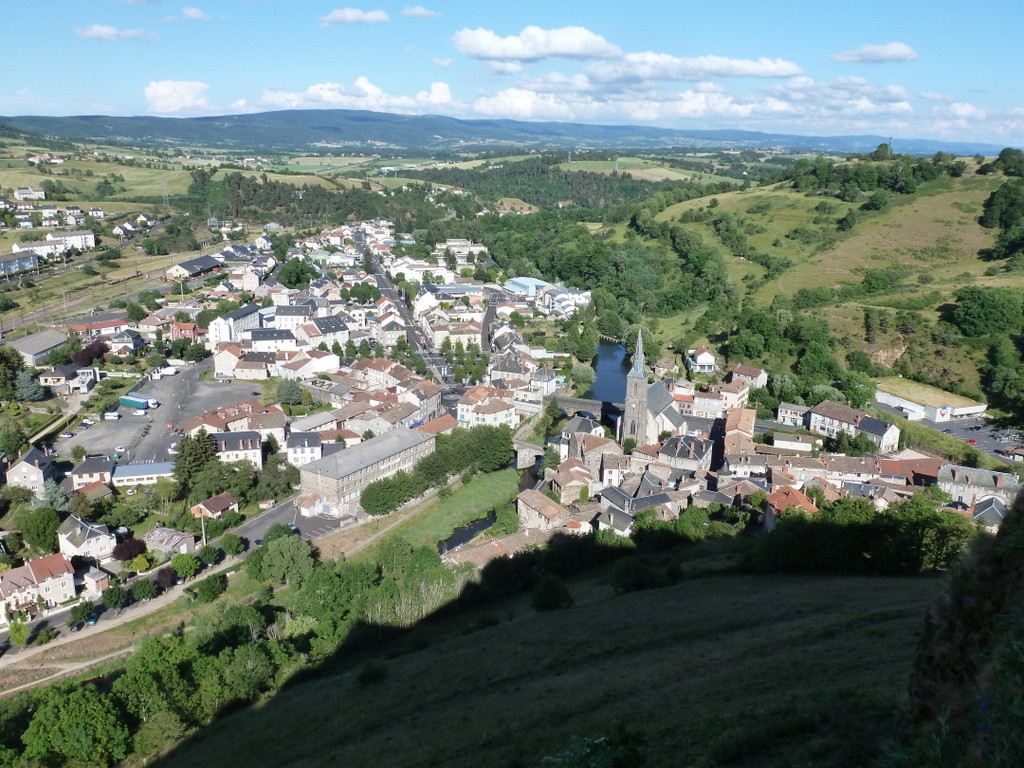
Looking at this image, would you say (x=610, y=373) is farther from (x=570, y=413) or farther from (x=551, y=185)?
(x=551, y=185)

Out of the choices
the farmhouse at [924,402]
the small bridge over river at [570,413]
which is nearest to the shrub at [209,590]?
the small bridge over river at [570,413]

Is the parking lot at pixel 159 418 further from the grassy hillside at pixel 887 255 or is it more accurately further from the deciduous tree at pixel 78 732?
the grassy hillside at pixel 887 255

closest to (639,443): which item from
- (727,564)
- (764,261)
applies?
(727,564)

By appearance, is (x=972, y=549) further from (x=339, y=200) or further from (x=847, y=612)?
(x=339, y=200)

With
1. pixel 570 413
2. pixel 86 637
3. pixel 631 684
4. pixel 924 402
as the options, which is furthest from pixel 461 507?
pixel 924 402

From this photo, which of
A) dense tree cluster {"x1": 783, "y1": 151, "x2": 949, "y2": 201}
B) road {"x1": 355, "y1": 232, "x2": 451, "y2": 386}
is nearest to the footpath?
road {"x1": 355, "y1": 232, "x2": 451, "y2": 386}

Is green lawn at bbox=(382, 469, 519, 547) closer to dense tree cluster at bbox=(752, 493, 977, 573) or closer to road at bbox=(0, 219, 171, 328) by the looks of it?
dense tree cluster at bbox=(752, 493, 977, 573)
